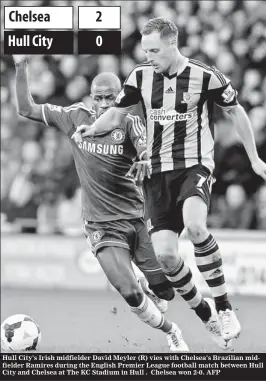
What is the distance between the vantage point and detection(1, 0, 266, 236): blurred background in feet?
26.9

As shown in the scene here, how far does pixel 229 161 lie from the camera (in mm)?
7883

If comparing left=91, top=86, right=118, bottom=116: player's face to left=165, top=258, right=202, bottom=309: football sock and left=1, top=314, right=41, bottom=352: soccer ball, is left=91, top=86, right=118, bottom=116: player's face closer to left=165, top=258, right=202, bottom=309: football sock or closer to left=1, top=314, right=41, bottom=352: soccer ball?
left=165, top=258, right=202, bottom=309: football sock

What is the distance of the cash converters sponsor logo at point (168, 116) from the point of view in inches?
203

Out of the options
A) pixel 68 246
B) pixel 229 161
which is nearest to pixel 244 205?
pixel 229 161

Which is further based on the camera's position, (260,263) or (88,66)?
(260,263)

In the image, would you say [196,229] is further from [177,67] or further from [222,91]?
[177,67]

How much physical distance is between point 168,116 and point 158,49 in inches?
18.2

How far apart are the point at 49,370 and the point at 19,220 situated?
14.6 feet

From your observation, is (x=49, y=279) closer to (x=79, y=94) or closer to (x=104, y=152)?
(x=79, y=94)

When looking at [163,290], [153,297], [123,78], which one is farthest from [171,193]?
[123,78]

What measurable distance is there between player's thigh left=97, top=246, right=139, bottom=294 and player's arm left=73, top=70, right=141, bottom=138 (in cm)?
88

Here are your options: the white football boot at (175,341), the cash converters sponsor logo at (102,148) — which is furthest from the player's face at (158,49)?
the white football boot at (175,341)

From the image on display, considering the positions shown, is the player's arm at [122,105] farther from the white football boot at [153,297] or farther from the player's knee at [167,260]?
the white football boot at [153,297]

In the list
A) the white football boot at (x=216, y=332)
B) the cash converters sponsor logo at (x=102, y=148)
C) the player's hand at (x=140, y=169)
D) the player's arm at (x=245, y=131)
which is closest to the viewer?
the player's arm at (x=245, y=131)
